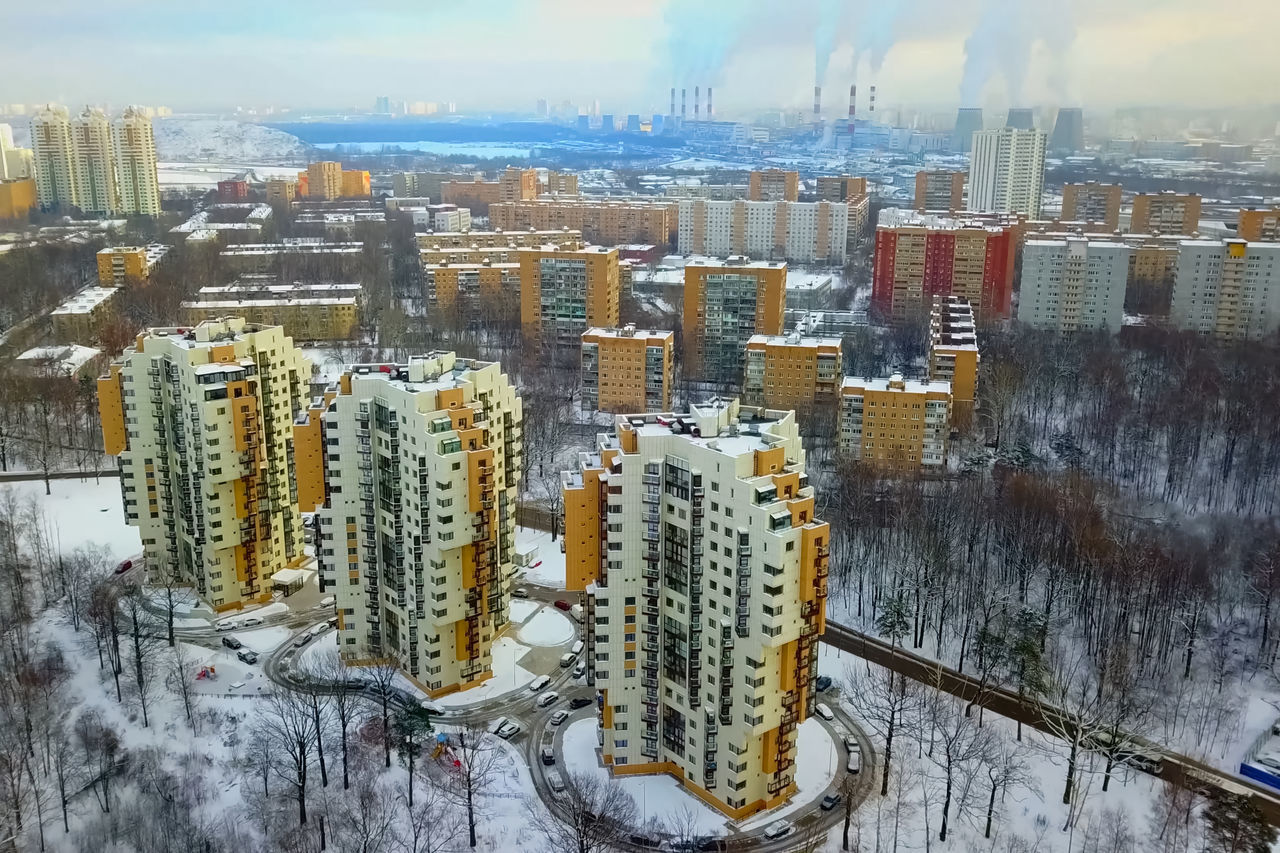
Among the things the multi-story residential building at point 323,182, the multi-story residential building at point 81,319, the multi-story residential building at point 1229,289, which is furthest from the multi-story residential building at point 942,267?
the multi-story residential building at point 323,182

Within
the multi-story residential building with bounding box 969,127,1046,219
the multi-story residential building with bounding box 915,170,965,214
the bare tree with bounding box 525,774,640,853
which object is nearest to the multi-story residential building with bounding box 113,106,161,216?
the multi-story residential building with bounding box 915,170,965,214

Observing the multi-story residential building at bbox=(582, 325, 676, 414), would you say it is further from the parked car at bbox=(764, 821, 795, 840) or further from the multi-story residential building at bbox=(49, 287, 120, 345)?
the multi-story residential building at bbox=(49, 287, 120, 345)

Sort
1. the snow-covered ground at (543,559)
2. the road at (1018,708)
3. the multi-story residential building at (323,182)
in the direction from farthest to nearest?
the multi-story residential building at (323,182), the snow-covered ground at (543,559), the road at (1018,708)

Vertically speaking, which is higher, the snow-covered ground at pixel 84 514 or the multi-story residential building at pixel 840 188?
the multi-story residential building at pixel 840 188

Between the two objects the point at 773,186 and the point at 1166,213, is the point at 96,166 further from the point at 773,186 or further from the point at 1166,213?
the point at 1166,213

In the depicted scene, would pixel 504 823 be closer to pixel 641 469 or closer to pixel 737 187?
pixel 641 469

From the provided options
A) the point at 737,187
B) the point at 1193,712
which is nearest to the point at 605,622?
the point at 1193,712

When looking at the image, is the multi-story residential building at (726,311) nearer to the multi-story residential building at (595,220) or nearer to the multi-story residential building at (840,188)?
the multi-story residential building at (595,220)

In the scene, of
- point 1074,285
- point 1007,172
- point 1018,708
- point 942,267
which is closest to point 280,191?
point 1007,172
